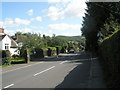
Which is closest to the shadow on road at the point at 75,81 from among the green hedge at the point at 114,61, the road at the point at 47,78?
the road at the point at 47,78

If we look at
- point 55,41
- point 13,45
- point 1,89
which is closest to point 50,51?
point 13,45

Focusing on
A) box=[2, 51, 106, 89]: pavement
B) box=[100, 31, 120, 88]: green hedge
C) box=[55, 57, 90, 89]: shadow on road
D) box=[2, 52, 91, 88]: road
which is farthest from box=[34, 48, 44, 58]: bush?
box=[100, 31, 120, 88]: green hedge

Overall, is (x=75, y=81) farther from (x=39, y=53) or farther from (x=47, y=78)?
(x=39, y=53)

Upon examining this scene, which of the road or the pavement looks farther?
the road

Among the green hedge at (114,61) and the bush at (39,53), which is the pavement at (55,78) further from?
the bush at (39,53)

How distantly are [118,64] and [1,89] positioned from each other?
6086 mm

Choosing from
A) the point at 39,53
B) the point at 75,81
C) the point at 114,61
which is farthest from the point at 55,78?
the point at 39,53

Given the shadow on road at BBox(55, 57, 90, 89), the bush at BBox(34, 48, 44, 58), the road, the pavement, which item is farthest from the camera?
the bush at BBox(34, 48, 44, 58)

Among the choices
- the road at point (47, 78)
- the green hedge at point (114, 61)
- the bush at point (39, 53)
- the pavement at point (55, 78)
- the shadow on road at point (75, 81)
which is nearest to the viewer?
the green hedge at point (114, 61)

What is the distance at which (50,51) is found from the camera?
56.6m

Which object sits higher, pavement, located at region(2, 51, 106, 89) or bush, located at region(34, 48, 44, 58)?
bush, located at region(34, 48, 44, 58)

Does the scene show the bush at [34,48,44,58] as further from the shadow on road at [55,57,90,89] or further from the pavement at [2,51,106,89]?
the shadow on road at [55,57,90,89]

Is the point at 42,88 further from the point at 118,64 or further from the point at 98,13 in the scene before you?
the point at 98,13

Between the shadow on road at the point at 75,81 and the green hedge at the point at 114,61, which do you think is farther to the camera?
the shadow on road at the point at 75,81
